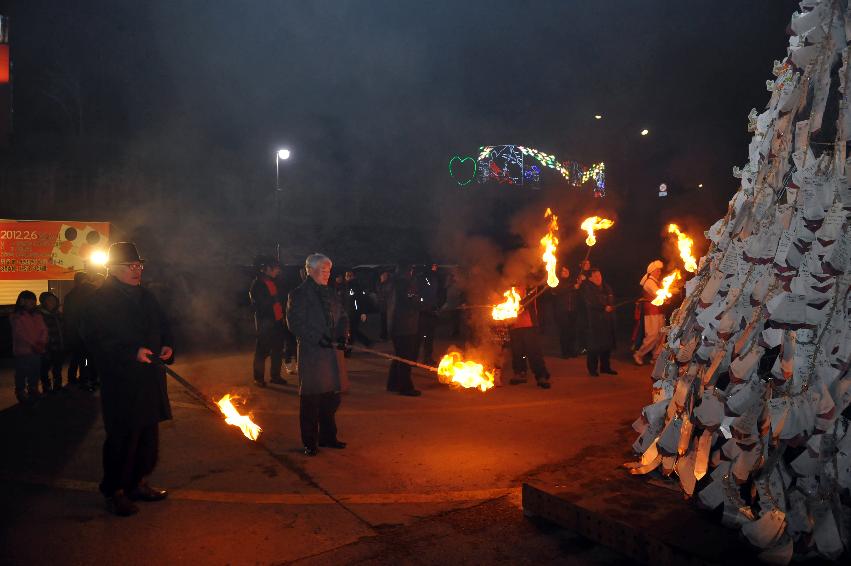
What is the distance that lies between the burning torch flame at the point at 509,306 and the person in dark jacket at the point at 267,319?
2.90 meters

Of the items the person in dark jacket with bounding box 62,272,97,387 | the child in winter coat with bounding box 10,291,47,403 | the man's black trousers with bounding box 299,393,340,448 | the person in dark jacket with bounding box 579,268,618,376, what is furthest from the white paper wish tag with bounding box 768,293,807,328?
the child in winter coat with bounding box 10,291,47,403

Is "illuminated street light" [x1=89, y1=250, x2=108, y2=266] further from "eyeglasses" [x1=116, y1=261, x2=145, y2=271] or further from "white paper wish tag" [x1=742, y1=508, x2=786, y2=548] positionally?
"white paper wish tag" [x1=742, y1=508, x2=786, y2=548]

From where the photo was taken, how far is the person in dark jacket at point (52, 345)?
7395 mm

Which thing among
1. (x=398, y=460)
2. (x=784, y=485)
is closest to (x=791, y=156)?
(x=784, y=485)

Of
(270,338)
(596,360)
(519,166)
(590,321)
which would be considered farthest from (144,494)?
(519,166)

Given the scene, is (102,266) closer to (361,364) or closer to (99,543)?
(361,364)

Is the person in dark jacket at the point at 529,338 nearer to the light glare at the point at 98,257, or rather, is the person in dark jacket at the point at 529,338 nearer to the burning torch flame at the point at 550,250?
the burning torch flame at the point at 550,250

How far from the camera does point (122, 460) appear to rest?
3.96 m

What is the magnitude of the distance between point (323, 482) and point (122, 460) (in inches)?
53.9

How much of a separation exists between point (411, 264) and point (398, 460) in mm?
3298

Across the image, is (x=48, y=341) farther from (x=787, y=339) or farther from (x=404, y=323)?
(x=787, y=339)

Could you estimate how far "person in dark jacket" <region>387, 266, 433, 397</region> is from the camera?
7.60 metres

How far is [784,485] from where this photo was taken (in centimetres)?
318

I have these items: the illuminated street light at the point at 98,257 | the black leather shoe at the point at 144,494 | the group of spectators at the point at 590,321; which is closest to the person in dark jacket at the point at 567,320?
the group of spectators at the point at 590,321
